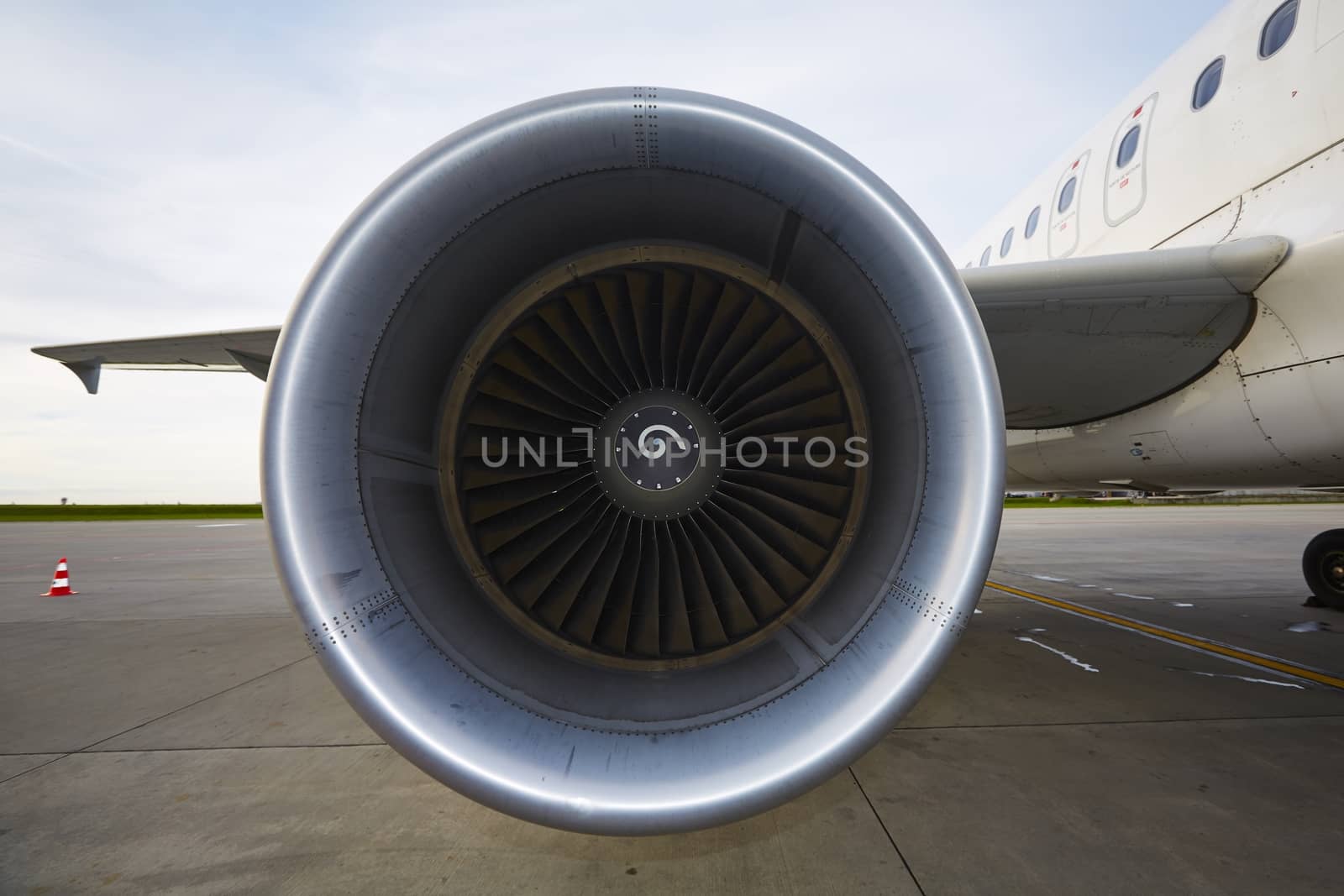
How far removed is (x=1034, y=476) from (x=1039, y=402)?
62.8 inches

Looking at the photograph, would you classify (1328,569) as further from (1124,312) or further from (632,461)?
(632,461)

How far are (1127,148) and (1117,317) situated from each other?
1.73 m

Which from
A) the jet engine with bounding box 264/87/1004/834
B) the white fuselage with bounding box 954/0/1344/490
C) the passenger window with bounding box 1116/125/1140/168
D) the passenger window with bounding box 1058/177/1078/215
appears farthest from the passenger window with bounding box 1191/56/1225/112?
the jet engine with bounding box 264/87/1004/834

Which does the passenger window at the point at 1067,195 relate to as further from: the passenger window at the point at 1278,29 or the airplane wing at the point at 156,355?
the airplane wing at the point at 156,355

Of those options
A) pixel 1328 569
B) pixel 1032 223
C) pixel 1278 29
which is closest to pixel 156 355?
pixel 1032 223

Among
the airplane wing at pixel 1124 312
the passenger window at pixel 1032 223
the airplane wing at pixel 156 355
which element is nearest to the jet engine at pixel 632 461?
the airplane wing at pixel 1124 312

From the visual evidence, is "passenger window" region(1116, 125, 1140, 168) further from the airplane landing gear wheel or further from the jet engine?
the airplane landing gear wheel

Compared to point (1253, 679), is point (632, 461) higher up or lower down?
higher up

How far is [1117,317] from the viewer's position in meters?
2.57

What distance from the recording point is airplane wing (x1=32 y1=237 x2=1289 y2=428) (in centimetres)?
242

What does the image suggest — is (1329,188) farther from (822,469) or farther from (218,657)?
(218,657)

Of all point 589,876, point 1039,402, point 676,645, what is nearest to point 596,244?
point 676,645

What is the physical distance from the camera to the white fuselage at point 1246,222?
97.0 inches

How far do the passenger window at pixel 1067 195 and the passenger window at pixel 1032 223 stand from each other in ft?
1.10
